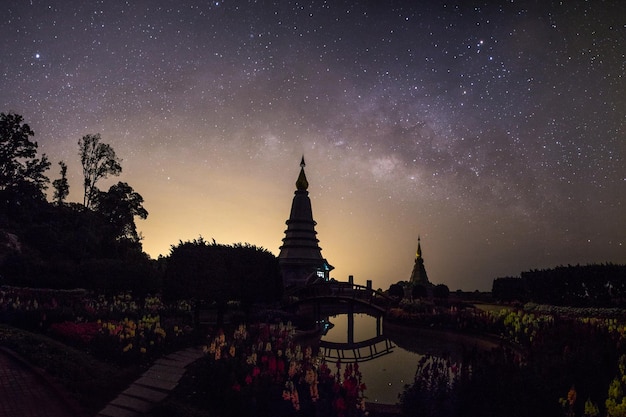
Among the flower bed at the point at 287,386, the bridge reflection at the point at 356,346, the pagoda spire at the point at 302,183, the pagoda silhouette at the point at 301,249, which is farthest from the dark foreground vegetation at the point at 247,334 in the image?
the pagoda spire at the point at 302,183

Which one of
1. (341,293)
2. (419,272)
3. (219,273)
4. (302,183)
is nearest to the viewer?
(219,273)

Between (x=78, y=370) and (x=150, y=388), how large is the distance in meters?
1.86

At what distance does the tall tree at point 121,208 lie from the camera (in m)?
54.5

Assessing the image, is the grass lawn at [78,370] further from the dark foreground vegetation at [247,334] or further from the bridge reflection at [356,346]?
the bridge reflection at [356,346]

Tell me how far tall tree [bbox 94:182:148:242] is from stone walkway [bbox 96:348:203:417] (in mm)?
44337

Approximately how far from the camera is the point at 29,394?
10.4 metres

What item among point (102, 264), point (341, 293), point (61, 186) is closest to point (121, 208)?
point (61, 186)

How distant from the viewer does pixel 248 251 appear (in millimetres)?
25188

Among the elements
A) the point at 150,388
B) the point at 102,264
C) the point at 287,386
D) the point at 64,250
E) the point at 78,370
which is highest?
the point at 64,250

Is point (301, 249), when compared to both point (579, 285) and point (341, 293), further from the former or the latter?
point (579, 285)

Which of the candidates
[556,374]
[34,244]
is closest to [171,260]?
[556,374]

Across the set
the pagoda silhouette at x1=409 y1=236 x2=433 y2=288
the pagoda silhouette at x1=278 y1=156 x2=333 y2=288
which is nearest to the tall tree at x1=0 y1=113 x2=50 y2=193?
the pagoda silhouette at x1=278 y1=156 x2=333 y2=288

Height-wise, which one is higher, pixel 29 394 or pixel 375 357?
pixel 29 394

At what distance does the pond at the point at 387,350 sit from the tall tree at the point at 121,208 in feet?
111
